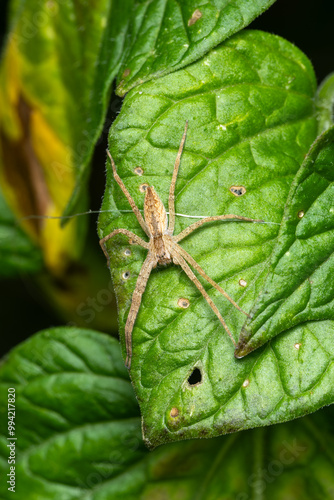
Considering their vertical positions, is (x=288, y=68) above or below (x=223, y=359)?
above

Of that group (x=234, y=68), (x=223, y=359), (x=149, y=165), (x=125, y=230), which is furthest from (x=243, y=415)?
(x=234, y=68)

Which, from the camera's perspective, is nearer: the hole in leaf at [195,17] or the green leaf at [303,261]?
the green leaf at [303,261]

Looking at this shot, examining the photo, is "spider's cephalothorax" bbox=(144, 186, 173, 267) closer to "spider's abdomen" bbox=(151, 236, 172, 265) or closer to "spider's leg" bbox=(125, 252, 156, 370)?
"spider's abdomen" bbox=(151, 236, 172, 265)

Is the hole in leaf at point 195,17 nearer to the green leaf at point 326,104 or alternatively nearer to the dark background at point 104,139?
the green leaf at point 326,104

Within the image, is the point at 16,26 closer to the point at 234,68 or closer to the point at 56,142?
the point at 56,142
